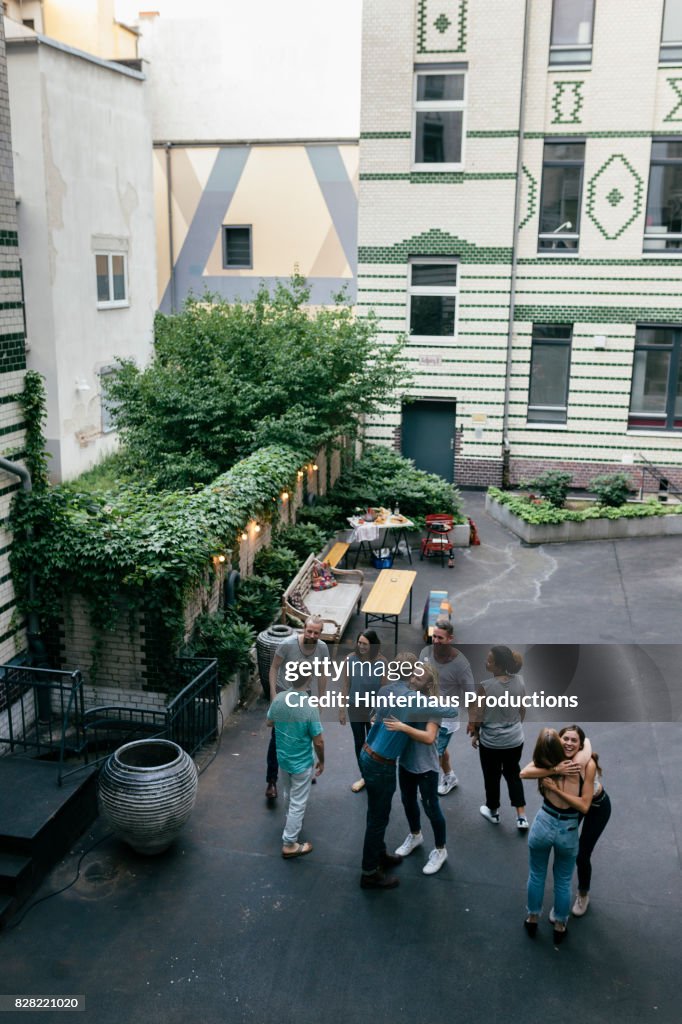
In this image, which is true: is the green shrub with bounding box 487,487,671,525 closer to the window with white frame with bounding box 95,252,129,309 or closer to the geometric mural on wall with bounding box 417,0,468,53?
the geometric mural on wall with bounding box 417,0,468,53

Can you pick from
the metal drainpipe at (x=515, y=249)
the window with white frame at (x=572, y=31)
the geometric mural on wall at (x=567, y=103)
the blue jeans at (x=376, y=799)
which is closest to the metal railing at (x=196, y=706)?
the blue jeans at (x=376, y=799)

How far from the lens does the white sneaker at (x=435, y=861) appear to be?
296 inches

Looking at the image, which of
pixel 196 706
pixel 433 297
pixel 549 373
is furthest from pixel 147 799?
pixel 549 373

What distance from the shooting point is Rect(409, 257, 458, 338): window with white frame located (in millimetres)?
22172

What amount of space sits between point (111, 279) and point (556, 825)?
2140 centimetres

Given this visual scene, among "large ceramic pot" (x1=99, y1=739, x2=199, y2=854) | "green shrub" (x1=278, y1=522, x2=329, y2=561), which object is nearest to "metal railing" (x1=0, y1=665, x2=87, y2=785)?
"large ceramic pot" (x1=99, y1=739, x2=199, y2=854)

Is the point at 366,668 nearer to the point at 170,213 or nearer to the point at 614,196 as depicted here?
the point at 614,196

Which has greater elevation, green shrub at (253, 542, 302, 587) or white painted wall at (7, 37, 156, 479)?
white painted wall at (7, 37, 156, 479)

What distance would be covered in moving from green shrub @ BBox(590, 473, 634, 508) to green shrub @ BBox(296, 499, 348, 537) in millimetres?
5835

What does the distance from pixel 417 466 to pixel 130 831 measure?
16.8m

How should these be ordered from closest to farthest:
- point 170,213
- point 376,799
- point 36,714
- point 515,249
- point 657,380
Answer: point 376,799
point 36,714
point 515,249
point 657,380
point 170,213

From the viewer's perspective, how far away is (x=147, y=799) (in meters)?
7.49

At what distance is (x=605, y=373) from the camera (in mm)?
22000

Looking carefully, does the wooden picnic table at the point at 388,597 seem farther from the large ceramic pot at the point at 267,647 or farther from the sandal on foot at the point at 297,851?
the sandal on foot at the point at 297,851
